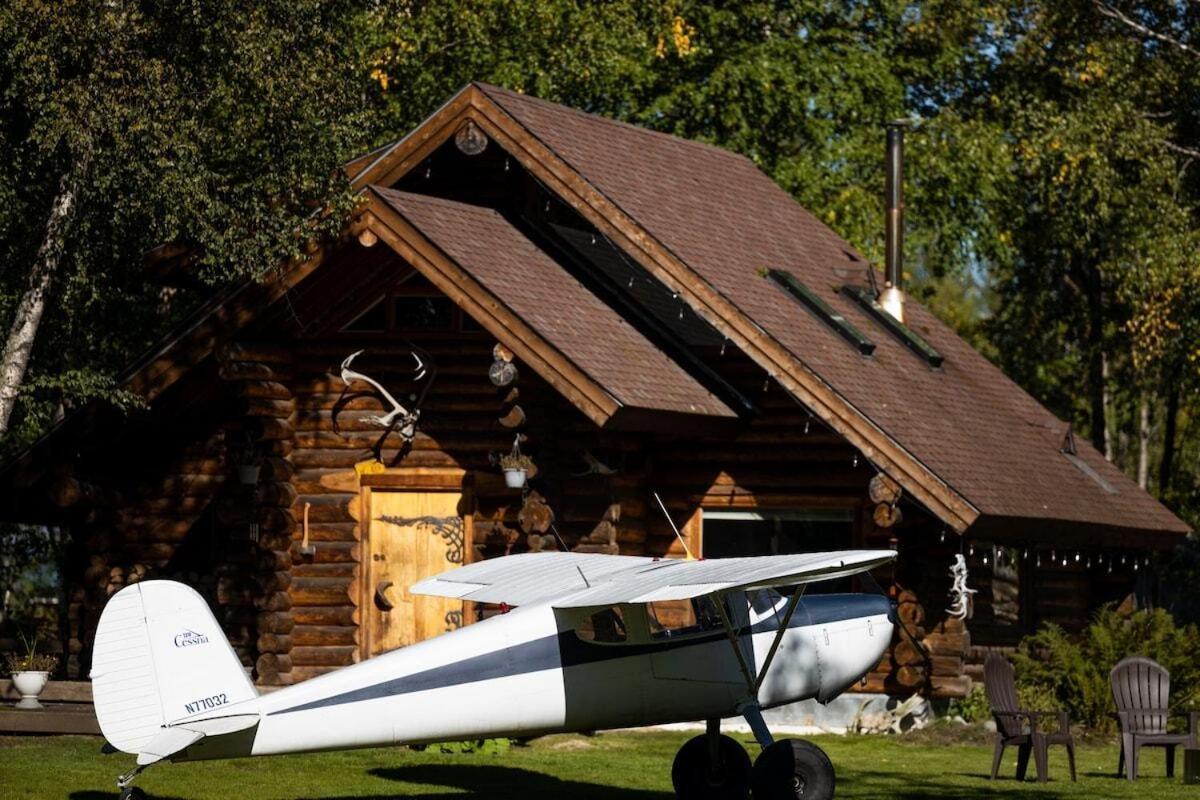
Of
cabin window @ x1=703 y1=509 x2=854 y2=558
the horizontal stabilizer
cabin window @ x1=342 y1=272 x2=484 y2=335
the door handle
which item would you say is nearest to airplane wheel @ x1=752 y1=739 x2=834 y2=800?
the horizontal stabilizer

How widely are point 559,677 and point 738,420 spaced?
7.84 m

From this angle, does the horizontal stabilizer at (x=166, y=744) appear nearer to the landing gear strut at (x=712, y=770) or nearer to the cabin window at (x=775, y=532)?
the landing gear strut at (x=712, y=770)

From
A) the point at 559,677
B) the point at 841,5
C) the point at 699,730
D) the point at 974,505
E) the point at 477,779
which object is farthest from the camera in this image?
the point at 841,5

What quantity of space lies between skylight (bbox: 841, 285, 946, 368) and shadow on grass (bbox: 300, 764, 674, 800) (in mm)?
9042

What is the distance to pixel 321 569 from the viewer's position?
842 inches

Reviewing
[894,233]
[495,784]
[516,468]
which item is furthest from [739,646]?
Result: [894,233]

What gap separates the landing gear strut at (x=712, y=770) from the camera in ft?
47.9

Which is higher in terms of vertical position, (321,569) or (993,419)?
(993,419)

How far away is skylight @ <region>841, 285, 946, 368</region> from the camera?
24016mm

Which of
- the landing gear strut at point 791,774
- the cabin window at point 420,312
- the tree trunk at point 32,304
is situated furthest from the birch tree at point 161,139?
the landing gear strut at point 791,774

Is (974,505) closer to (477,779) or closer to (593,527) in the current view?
(593,527)

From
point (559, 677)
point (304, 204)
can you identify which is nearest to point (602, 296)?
point (304, 204)

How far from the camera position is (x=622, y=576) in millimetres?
14312

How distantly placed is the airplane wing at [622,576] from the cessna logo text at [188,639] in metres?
2.01
